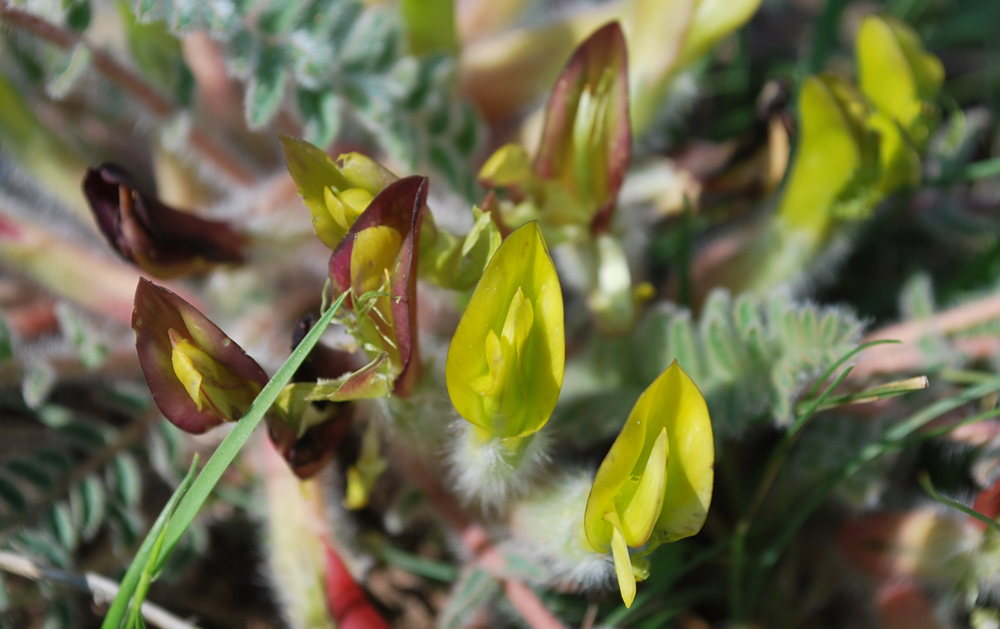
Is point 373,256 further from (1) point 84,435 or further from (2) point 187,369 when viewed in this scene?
(1) point 84,435

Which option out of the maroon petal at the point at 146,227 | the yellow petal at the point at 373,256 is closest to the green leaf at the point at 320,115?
the maroon petal at the point at 146,227

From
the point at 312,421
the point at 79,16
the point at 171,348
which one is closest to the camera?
the point at 171,348

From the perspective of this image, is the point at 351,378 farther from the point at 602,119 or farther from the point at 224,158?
the point at 224,158

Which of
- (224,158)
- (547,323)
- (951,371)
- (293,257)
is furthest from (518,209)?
(951,371)

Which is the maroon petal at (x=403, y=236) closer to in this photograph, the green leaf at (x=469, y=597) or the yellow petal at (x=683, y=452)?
the yellow petal at (x=683, y=452)

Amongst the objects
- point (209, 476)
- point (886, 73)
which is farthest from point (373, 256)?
point (886, 73)

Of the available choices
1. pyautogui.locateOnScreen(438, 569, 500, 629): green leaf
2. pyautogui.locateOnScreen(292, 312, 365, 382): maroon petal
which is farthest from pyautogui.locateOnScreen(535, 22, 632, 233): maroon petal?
pyautogui.locateOnScreen(438, 569, 500, 629): green leaf
